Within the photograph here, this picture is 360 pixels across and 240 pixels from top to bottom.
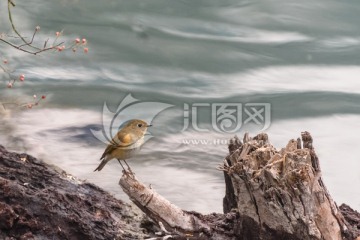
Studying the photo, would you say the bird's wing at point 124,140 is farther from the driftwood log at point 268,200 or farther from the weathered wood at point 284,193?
the weathered wood at point 284,193

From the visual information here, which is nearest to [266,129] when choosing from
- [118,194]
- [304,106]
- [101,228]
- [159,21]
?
[304,106]

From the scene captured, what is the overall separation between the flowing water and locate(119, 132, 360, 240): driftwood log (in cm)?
112

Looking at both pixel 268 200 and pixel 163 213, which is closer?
pixel 268 200

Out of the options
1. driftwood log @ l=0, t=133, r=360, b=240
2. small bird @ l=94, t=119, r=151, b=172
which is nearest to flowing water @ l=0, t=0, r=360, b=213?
small bird @ l=94, t=119, r=151, b=172

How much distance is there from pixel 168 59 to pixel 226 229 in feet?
11.1

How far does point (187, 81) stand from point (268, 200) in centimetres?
317

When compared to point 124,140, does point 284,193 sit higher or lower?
lower

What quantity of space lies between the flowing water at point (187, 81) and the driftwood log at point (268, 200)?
1115mm

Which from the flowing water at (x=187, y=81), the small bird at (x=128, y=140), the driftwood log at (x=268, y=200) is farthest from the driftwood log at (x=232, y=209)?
the flowing water at (x=187, y=81)

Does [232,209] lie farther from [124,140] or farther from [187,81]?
[187,81]

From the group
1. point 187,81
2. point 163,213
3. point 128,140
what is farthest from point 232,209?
point 187,81

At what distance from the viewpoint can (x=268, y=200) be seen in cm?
233

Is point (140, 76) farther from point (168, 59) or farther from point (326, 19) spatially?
point (326, 19)

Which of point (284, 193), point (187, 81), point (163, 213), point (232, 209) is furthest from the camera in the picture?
point (187, 81)
